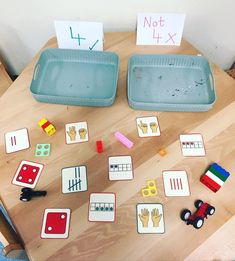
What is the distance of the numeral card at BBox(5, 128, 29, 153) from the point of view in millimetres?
771

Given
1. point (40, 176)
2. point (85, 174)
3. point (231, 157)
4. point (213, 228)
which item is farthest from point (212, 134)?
point (40, 176)

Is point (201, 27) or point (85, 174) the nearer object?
point (85, 174)

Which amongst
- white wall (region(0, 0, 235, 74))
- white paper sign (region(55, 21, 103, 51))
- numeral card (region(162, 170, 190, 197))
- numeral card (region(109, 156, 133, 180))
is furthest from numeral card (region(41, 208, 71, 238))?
white wall (region(0, 0, 235, 74))

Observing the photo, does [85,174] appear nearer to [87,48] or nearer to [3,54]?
[87,48]

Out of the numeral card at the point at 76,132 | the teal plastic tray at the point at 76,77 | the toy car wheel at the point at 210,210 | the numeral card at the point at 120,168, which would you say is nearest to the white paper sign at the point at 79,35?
the teal plastic tray at the point at 76,77

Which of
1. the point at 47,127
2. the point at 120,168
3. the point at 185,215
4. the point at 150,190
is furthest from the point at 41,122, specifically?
the point at 185,215

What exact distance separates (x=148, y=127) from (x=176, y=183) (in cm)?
19

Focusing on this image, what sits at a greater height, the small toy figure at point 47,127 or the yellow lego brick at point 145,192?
the small toy figure at point 47,127

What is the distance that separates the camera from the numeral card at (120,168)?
72 cm

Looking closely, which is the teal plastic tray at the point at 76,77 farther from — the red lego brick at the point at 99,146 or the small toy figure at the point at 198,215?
the small toy figure at the point at 198,215

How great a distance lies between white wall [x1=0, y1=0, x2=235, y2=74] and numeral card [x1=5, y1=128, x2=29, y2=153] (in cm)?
52

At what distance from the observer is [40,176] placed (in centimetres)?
72

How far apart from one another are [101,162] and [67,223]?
18 centimetres

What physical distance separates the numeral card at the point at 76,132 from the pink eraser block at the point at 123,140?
9 cm
